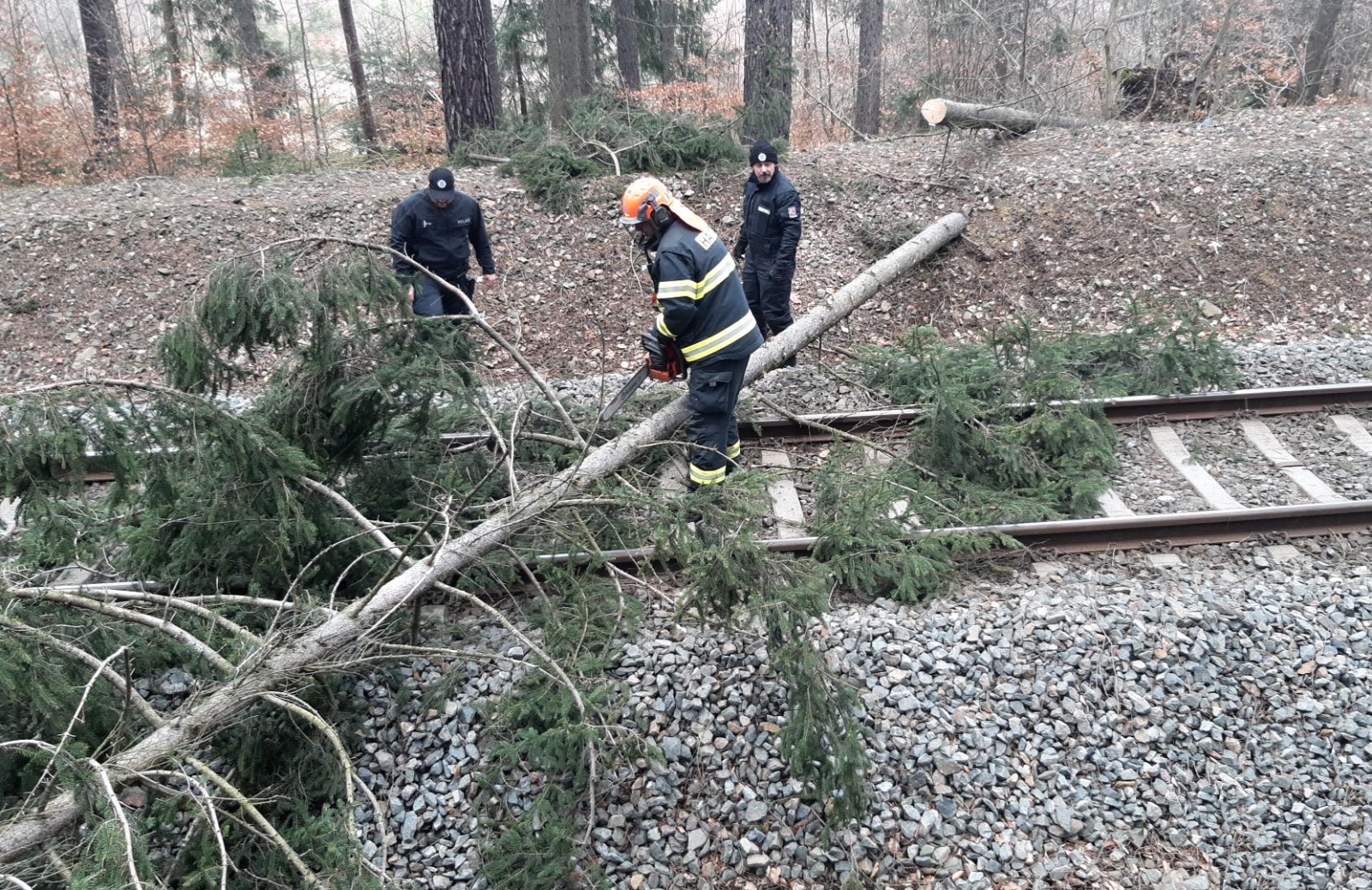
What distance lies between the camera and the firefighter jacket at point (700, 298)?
521 centimetres

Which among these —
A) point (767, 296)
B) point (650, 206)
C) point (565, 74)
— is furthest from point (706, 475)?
point (565, 74)

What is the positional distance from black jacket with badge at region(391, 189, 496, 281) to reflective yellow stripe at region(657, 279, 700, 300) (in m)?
2.95

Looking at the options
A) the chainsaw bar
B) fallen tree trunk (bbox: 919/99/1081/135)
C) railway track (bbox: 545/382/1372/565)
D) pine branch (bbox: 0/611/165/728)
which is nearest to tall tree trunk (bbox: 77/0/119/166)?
fallen tree trunk (bbox: 919/99/1081/135)

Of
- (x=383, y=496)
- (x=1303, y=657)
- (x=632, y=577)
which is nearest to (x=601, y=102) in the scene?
(x=383, y=496)

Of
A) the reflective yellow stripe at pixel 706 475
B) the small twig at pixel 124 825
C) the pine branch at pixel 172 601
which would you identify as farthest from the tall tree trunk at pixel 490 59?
the small twig at pixel 124 825

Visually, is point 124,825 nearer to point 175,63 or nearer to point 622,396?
point 622,396

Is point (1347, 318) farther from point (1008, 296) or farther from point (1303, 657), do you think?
point (1303, 657)

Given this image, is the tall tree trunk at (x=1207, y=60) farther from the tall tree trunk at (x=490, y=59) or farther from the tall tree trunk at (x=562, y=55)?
the tall tree trunk at (x=490, y=59)

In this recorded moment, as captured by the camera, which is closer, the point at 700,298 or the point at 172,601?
the point at 172,601

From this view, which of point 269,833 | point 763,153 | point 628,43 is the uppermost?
point 628,43

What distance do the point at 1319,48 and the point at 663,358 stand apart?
1626 cm

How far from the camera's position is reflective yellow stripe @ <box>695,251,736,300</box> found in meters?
5.32

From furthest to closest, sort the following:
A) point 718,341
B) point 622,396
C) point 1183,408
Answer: point 1183,408 < point 622,396 < point 718,341

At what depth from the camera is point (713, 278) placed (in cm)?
533
